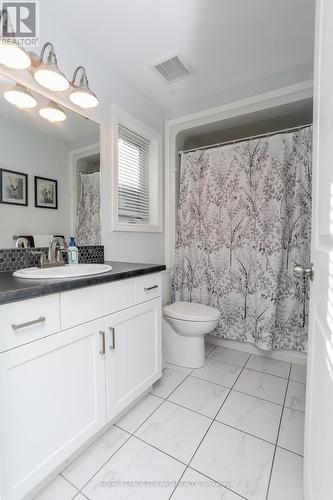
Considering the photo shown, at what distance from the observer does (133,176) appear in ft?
6.63

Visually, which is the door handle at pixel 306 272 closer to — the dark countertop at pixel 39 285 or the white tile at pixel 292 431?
the dark countertop at pixel 39 285

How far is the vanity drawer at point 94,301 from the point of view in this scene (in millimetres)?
927

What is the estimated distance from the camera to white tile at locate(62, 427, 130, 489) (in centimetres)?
97

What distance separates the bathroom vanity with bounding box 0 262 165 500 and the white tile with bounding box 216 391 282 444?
55cm

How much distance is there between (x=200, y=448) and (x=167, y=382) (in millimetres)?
550

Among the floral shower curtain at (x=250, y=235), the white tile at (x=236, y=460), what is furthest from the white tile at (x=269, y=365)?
the white tile at (x=236, y=460)

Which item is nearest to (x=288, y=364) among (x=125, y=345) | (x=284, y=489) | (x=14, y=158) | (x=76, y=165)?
(x=284, y=489)

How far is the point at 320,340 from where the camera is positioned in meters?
0.67

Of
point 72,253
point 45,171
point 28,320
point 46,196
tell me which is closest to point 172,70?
point 45,171

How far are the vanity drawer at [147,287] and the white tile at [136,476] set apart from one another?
2.28 ft

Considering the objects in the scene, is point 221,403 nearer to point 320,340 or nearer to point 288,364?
point 288,364

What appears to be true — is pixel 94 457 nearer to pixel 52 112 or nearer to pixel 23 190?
pixel 23 190

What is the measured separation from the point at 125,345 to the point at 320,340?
0.91 meters

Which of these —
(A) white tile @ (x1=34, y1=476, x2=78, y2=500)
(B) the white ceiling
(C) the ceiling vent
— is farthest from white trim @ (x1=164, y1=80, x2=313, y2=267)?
(A) white tile @ (x1=34, y1=476, x2=78, y2=500)
